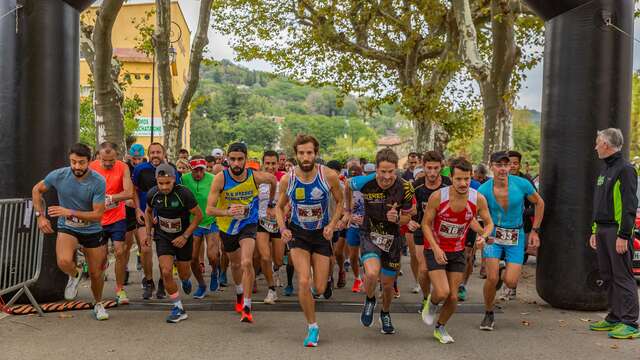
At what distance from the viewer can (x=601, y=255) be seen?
7.28 meters

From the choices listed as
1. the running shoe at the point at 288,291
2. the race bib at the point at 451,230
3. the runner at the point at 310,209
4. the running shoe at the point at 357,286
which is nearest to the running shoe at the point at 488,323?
the race bib at the point at 451,230

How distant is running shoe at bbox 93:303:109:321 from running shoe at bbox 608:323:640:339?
5.61 metres

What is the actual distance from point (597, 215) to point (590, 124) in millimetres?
1484

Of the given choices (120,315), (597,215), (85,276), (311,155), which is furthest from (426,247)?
(85,276)

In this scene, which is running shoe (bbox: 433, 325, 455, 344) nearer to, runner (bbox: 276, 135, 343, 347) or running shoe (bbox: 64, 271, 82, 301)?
runner (bbox: 276, 135, 343, 347)

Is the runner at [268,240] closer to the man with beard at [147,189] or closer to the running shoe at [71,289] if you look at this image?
the man with beard at [147,189]

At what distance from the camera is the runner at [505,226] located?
24.2 feet

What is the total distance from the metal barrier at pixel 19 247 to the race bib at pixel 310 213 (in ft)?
10.9

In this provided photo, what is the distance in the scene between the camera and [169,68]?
18.5 meters

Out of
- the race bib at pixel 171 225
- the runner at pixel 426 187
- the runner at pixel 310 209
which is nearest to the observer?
the runner at pixel 310 209

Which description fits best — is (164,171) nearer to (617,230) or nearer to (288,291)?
(288,291)

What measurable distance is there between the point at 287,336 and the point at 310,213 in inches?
51.8

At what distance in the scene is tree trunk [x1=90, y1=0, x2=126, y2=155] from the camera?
13602 millimetres

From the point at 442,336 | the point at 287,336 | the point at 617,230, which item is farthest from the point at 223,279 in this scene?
the point at 617,230
